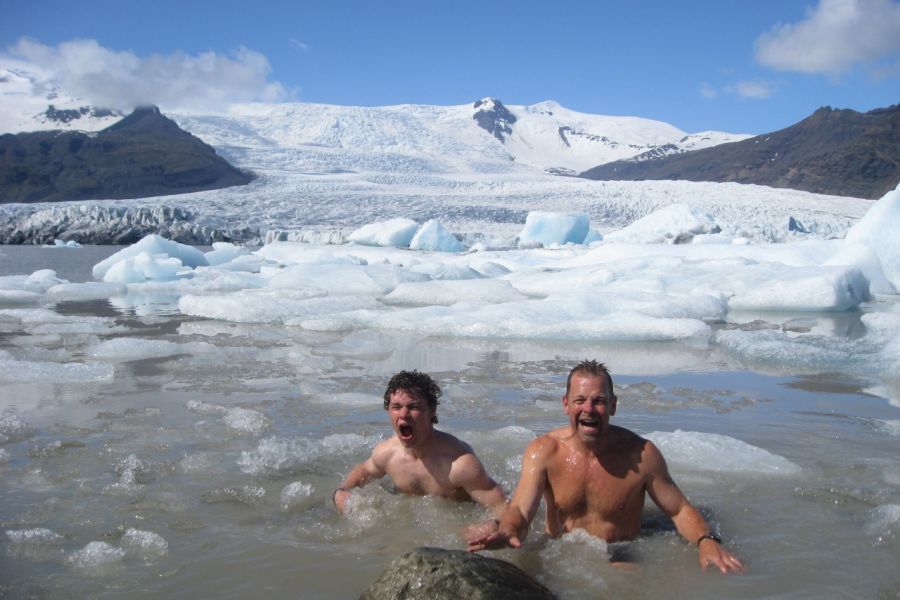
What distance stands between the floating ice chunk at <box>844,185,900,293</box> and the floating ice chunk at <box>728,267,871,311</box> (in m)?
2.37

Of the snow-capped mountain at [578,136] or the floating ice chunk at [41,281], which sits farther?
the snow-capped mountain at [578,136]

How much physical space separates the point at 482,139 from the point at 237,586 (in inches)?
2500

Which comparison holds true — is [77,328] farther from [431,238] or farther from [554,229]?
[554,229]

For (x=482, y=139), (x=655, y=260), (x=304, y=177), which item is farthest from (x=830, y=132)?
(x=655, y=260)

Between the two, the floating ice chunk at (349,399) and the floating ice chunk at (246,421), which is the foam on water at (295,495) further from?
the floating ice chunk at (349,399)

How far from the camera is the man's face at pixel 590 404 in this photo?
7.18 ft

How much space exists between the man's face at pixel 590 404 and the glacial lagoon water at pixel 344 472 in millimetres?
338

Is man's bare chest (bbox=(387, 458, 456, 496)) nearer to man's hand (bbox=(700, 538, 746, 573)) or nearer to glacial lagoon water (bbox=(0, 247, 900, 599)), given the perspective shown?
glacial lagoon water (bbox=(0, 247, 900, 599))

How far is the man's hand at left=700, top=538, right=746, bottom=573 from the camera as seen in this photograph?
2.11 m

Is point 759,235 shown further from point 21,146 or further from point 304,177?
point 21,146

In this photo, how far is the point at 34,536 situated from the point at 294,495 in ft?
2.60

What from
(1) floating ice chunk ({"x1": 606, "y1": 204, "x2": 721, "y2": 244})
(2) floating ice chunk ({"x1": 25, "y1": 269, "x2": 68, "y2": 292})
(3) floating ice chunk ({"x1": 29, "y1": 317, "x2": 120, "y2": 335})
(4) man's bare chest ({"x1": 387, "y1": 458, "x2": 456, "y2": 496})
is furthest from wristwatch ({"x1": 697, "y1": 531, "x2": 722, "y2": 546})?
(1) floating ice chunk ({"x1": 606, "y1": 204, "x2": 721, "y2": 244})

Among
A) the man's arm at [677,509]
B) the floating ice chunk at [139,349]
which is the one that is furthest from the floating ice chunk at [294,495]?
the floating ice chunk at [139,349]

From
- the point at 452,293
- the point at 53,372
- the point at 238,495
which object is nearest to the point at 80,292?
the point at 452,293
